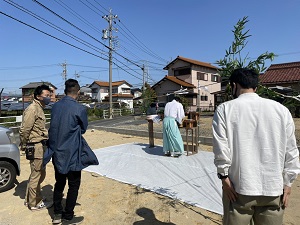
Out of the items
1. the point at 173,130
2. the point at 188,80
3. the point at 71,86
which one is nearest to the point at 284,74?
the point at 188,80

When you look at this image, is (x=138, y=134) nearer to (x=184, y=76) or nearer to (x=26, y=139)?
(x=26, y=139)

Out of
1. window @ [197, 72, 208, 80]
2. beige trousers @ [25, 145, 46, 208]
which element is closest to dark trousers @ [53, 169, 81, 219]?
beige trousers @ [25, 145, 46, 208]

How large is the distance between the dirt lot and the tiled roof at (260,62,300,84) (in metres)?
16.1

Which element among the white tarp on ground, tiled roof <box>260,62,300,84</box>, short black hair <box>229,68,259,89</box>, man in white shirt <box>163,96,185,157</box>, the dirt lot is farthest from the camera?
tiled roof <box>260,62,300,84</box>

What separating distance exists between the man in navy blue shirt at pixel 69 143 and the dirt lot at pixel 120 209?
1.56ft

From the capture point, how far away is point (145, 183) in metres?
4.60

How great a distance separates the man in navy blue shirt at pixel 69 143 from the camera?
2908 millimetres

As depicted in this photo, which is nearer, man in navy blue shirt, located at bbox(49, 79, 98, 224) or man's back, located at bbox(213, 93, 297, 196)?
man's back, located at bbox(213, 93, 297, 196)

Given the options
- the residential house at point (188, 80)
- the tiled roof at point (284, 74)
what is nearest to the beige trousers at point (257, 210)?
the tiled roof at point (284, 74)

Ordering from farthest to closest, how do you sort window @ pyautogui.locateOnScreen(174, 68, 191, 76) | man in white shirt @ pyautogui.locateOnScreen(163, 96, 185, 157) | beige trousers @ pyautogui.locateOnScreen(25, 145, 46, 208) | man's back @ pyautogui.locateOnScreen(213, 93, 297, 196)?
window @ pyautogui.locateOnScreen(174, 68, 191, 76), man in white shirt @ pyautogui.locateOnScreen(163, 96, 185, 157), beige trousers @ pyautogui.locateOnScreen(25, 145, 46, 208), man's back @ pyautogui.locateOnScreen(213, 93, 297, 196)

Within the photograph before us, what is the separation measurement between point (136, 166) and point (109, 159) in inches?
42.4

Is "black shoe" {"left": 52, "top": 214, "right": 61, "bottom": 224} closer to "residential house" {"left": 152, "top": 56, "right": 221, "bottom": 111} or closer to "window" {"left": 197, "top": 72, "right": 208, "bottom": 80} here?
"residential house" {"left": 152, "top": 56, "right": 221, "bottom": 111}

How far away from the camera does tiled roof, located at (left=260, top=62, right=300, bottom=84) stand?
1827 cm

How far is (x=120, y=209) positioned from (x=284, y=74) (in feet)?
64.4
